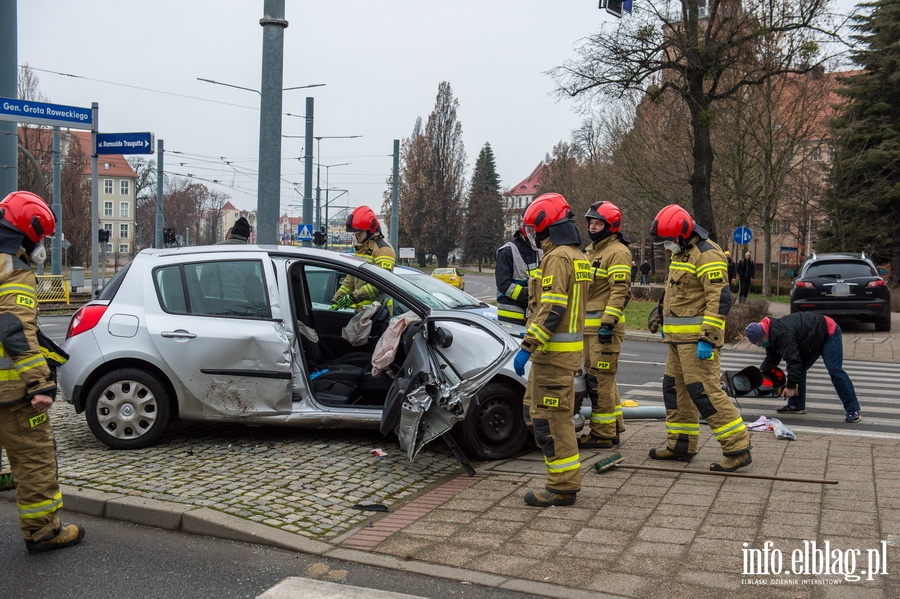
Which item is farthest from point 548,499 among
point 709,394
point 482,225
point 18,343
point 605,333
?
point 482,225

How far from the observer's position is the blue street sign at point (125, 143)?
19688 millimetres

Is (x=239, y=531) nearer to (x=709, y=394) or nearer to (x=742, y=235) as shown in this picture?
(x=709, y=394)

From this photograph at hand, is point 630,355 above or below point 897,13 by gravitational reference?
below

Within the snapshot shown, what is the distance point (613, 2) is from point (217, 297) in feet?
29.6

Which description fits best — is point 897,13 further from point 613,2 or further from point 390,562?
point 390,562

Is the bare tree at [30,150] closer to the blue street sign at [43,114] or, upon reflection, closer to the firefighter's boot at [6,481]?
the blue street sign at [43,114]

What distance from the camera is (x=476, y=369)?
624cm

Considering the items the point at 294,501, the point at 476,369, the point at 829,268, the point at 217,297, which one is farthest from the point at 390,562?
the point at 829,268

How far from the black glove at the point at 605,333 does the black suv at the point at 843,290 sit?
1268 centimetres

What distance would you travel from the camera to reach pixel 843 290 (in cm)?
1812

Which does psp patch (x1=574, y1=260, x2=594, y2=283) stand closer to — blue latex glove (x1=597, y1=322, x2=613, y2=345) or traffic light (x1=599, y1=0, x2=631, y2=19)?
blue latex glove (x1=597, y1=322, x2=613, y2=345)

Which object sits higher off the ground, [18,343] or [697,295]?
[697,295]

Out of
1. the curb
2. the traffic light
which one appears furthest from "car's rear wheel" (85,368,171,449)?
the traffic light

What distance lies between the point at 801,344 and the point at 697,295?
2624 mm
